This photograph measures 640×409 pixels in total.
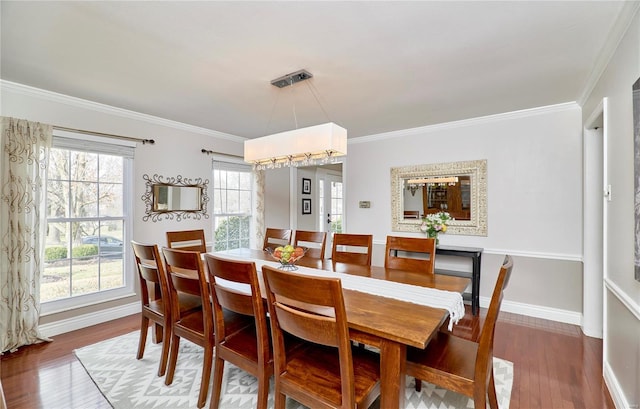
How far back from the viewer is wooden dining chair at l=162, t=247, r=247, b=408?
179 centimetres

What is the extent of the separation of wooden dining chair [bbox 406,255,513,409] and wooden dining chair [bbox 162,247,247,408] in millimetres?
1162

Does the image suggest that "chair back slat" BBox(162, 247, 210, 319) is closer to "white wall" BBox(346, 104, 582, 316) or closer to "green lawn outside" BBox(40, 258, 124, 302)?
"green lawn outside" BBox(40, 258, 124, 302)

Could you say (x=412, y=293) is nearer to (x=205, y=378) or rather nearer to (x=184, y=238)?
(x=205, y=378)

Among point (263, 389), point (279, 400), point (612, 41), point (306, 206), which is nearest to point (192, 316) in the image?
point (263, 389)

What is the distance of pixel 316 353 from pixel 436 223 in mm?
2703

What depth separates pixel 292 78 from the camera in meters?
2.49

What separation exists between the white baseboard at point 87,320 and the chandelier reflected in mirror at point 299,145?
7.91 feet

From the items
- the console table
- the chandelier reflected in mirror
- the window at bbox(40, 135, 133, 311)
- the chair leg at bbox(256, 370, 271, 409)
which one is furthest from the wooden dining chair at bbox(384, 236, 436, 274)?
the window at bbox(40, 135, 133, 311)

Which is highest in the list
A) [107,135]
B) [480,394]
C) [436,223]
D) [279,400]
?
[107,135]

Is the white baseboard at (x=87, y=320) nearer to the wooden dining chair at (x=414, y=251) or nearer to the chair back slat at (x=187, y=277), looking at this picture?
the chair back slat at (x=187, y=277)

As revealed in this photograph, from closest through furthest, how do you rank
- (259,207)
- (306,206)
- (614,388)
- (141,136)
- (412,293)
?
(412,293) → (614,388) → (141,136) → (259,207) → (306,206)

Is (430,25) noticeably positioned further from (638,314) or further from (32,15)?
(32,15)

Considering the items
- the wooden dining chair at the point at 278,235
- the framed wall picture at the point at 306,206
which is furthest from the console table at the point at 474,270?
the framed wall picture at the point at 306,206

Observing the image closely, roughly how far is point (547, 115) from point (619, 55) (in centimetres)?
149
